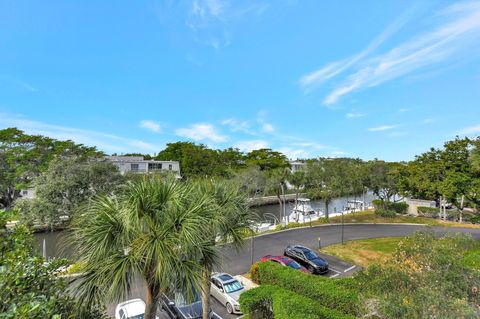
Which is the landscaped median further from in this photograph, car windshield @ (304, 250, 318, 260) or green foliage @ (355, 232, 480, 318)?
car windshield @ (304, 250, 318, 260)

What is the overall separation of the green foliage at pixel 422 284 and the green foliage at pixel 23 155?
39161 mm

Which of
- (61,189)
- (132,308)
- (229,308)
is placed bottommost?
(229,308)

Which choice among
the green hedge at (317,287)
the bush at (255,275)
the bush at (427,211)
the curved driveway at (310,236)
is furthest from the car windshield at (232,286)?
the bush at (427,211)

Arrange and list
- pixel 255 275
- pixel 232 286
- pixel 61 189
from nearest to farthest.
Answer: pixel 232 286, pixel 255 275, pixel 61 189

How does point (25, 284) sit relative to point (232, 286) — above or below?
above

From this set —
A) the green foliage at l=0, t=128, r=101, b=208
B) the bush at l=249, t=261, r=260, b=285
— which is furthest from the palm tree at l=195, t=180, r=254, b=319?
the green foliage at l=0, t=128, r=101, b=208

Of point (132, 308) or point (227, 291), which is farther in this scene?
point (227, 291)

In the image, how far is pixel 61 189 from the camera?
75.5 feet

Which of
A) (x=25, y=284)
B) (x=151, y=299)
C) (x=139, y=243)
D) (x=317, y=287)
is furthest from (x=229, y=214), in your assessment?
(x=25, y=284)

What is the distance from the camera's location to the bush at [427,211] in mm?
36625

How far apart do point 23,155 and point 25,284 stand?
42.1 meters

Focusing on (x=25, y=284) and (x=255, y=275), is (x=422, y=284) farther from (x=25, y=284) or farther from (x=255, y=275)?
(x=255, y=275)

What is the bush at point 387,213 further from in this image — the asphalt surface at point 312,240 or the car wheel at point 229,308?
the car wheel at point 229,308

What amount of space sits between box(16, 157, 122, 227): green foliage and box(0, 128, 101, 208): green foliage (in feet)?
42.7
